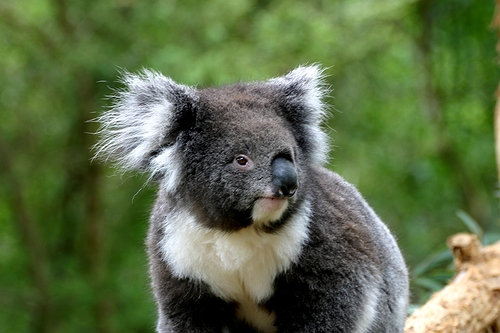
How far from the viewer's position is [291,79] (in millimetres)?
3562

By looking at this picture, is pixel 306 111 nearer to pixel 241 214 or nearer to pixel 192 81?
pixel 241 214

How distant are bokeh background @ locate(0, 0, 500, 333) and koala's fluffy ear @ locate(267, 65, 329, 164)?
4.15 metres

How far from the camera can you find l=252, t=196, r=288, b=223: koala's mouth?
293cm

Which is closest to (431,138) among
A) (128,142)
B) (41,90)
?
(41,90)

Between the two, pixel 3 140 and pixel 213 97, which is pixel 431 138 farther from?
pixel 213 97

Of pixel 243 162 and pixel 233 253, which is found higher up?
pixel 243 162

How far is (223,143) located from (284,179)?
0.39m

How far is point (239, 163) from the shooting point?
9.89ft

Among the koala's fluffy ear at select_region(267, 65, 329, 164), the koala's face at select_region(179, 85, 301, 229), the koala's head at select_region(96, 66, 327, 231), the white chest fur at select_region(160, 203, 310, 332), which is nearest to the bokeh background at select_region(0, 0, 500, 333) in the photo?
the koala's fluffy ear at select_region(267, 65, 329, 164)

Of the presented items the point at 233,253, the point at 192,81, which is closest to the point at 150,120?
the point at 233,253

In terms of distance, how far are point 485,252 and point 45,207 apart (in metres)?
8.90

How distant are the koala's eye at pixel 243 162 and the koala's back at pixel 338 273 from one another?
0.47 meters

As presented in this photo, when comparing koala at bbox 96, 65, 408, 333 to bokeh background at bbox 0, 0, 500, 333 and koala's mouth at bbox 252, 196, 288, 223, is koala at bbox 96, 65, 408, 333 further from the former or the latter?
bokeh background at bbox 0, 0, 500, 333

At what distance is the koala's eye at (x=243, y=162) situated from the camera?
2985 millimetres
